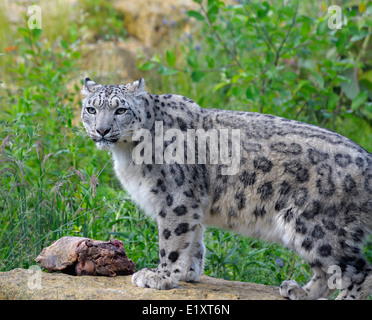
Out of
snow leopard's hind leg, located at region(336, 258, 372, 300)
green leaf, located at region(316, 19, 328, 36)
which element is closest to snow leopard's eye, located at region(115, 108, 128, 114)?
snow leopard's hind leg, located at region(336, 258, 372, 300)

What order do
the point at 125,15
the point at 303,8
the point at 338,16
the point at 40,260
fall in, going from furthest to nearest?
the point at 125,15 → the point at 303,8 → the point at 338,16 → the point at 40,260

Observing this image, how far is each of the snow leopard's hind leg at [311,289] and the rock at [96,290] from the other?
11cm

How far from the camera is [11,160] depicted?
19.1ft

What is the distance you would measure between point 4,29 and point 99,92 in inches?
387

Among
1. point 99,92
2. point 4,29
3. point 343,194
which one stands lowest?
point 343,194

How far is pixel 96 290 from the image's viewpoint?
4988mm

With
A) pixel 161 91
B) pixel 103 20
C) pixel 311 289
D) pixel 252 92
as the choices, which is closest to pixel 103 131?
pixel 311 289

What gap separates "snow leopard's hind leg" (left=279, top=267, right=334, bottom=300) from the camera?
209 inches

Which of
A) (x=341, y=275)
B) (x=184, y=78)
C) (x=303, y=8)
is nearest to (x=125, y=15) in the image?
(x=184, y=78)

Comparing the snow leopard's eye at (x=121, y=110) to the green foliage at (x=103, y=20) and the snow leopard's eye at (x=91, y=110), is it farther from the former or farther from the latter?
the green foliage at (x=103, y=20)

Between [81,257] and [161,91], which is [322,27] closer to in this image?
[161,91]

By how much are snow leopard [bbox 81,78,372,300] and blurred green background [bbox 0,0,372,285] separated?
631 millimetres

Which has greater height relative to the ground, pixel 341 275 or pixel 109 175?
pixel 109 175

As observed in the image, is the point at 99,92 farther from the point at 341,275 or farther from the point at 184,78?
the point at 184,78
